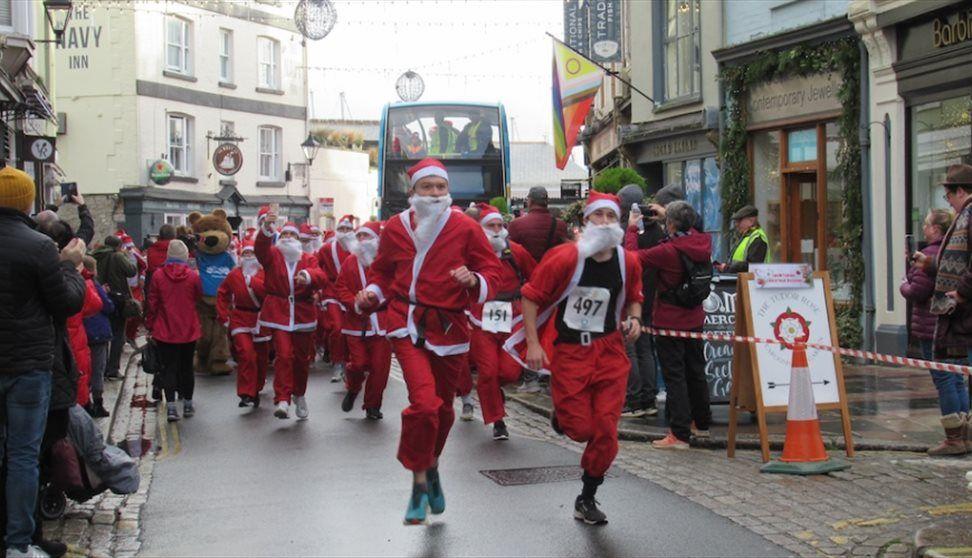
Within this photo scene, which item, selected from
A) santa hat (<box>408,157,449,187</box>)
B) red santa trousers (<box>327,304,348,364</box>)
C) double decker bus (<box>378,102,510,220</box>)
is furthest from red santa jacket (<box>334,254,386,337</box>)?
double decker bus (<box>378,102,510,220</box>)

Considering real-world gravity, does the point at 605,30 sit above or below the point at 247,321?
above

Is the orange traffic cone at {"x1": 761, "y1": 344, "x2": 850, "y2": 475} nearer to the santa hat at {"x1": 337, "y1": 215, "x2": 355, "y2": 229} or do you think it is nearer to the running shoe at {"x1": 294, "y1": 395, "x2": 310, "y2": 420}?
the running shoe at {"x1": 294, "y1": 395, "x2": 310, "y2": 420}

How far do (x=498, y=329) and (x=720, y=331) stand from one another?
1.95 meters

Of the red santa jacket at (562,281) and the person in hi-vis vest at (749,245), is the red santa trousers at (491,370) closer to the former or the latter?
the red santa jacket at (562,281)

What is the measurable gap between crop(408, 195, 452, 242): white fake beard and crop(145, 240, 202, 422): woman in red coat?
5.47 metres

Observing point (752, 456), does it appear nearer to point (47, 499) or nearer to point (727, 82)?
point (47, 499)

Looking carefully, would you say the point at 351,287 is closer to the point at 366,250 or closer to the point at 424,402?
the point at 366,250

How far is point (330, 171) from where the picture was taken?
48625 mm

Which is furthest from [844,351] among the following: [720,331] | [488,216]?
[488,216]

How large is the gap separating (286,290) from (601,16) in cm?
1734

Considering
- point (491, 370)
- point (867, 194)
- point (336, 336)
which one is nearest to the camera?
point (491, 370)

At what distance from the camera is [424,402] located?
7266 mm

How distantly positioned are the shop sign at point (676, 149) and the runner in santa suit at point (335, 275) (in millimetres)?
8251

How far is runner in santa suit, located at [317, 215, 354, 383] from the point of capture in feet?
46.1
